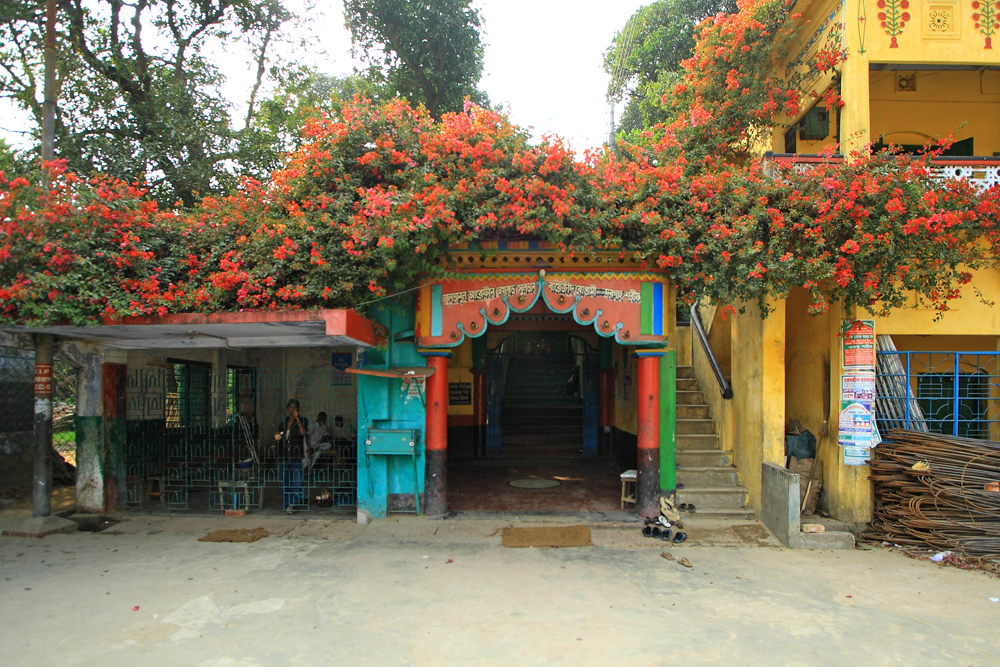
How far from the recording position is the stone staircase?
8273 millimetres

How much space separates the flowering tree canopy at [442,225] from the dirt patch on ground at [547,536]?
3.39 m

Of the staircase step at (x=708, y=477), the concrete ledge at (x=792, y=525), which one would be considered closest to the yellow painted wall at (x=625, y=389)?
the staircase step at (x=708, y=477)

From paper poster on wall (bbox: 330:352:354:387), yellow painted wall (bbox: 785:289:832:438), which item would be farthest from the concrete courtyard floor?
paper poster on wall (bbox: 330:352:354:387)

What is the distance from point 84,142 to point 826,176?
13184mm

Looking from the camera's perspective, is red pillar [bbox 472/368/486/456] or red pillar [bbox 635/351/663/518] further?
red pillar [bbox 472/368/486/456]

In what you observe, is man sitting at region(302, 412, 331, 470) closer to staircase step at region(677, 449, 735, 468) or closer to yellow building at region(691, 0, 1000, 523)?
staircase step at region(677, 449, 735, 468)

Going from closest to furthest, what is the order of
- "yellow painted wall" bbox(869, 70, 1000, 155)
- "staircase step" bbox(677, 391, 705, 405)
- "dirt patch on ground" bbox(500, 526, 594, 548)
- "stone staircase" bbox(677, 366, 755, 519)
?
"dirt patch on ground" bbox(500, 526, 594, 548) < "stone staircase" bbox(677, 366, 755, 519) < "staircase step" bbox(677, 391, 705, 405) < "yellow painted wall" bbox(869, 70, 1000, 155)

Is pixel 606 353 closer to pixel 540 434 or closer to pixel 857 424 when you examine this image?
pixel 540 434

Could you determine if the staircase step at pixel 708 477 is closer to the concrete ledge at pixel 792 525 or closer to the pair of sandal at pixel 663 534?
the concrete ledge at pixel 792 525

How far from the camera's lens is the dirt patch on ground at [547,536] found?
7.08 m

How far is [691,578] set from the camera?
19.9 ft

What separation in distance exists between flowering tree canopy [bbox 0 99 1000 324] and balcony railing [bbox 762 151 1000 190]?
0.36 m

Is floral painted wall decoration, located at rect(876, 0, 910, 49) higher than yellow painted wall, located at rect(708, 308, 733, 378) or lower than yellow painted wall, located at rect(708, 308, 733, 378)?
higher

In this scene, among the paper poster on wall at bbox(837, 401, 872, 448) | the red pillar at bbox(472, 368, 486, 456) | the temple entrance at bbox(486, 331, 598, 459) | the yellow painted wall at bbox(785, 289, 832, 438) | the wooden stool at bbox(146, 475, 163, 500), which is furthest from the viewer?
the temple entrance at bbox(486, 331, 598, 459)
